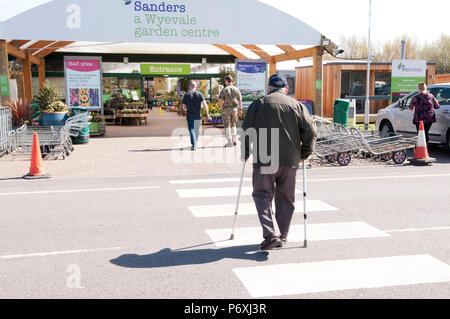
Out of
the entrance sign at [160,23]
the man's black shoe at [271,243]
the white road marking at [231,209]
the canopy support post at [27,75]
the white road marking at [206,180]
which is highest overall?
the entrance sign at [160,23]

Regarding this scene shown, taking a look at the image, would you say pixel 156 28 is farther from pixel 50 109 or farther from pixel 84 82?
pixel 50 109

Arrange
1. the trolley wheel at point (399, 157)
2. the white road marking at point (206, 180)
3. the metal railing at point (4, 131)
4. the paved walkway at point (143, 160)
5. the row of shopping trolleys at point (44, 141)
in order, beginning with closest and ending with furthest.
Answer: the white road marking at point (206, 180) → the paved walkway at point (143, 160) → the trolley wheel at point (399, 157) → the row of shopping trolleys at point (44, 141) → the metal railing at point (4, 131)

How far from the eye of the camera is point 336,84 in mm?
24703

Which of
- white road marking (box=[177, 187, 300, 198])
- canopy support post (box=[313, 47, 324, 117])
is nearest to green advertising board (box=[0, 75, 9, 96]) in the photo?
white road marking (box=[177, 187, 300, 198])

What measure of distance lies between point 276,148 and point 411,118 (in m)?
9.88

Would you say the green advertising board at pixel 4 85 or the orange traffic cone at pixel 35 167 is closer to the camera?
the orange traffic cone at pixel 35 167

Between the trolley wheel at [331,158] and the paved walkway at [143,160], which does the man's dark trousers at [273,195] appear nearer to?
the paved walkway at [143,160]

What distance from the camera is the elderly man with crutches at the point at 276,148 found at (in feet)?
16.3

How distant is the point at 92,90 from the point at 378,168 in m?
11.4

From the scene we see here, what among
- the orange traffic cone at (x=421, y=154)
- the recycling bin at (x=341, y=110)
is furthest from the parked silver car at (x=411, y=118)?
the orange traffic cone at (x=421, y=154)

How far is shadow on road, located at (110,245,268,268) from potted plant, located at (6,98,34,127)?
425 inches

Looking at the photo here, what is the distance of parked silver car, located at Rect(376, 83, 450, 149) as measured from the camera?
12.6m

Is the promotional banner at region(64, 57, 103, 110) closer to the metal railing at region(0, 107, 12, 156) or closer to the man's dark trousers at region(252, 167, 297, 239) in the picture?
the metal railing at region(0, 107, 12, 156)

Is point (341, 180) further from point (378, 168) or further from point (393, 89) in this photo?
point (393, 89)
